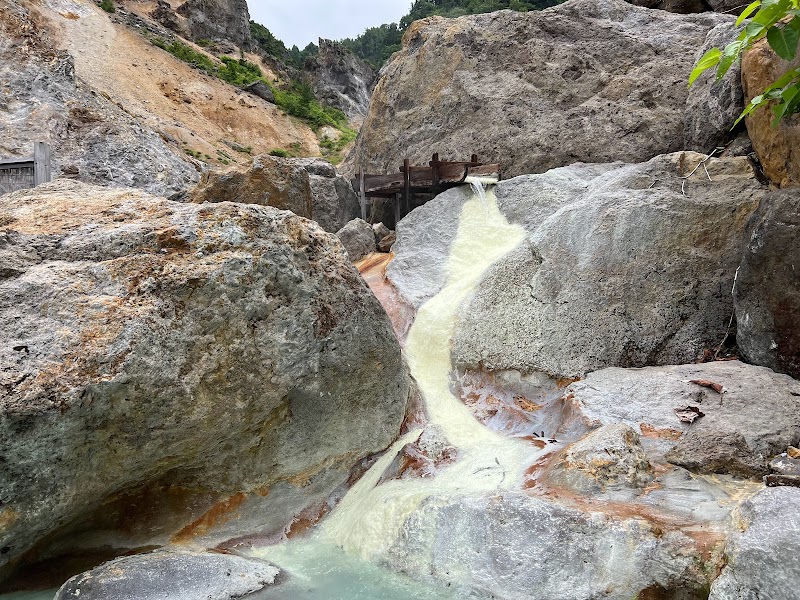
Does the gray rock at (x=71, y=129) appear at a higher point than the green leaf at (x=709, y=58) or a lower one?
higher

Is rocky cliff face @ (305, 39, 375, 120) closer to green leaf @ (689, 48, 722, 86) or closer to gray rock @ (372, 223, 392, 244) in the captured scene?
gray rock @ (372, 223, 392, 244)

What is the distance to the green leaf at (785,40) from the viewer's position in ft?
11.9

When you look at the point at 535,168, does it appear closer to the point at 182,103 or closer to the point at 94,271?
the point at 94,271

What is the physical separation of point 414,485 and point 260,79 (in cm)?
3327

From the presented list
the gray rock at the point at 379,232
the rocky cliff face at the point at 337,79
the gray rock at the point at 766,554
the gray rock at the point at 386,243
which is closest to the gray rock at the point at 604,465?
the gray rock at the point at 766,554

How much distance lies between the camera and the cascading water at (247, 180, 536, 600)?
14.8ft

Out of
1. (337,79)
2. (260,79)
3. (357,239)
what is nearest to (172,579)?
(357,239)

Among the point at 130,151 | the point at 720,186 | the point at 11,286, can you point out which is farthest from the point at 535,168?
the point at 11,286

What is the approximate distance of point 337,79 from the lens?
A: 4000 cm

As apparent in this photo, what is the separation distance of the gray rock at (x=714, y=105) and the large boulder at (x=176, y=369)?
6.50 metres

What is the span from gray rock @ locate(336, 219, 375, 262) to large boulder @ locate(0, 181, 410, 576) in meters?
5.06

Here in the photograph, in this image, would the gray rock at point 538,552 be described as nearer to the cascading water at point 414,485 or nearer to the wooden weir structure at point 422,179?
the cascading water at point 414,485

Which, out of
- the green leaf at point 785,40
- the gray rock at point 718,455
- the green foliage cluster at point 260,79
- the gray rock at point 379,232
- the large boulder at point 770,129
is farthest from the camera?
the green foliage cluster at point 260,79

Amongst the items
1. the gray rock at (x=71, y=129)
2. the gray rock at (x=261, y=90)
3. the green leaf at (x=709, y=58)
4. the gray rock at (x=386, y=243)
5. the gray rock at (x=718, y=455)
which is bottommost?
the gray rock at (x=718, y=455)
